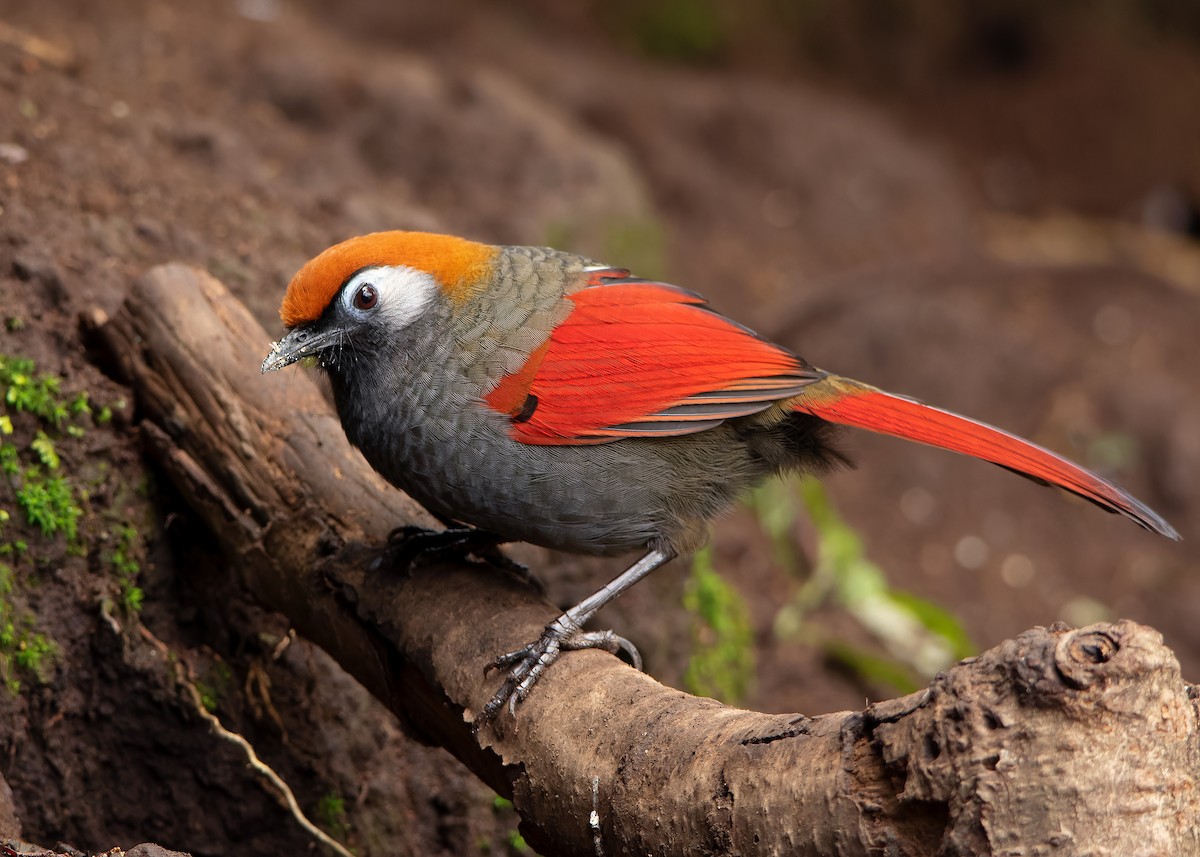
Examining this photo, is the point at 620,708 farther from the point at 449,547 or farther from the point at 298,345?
the point at 298,345

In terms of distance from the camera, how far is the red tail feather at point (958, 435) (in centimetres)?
302

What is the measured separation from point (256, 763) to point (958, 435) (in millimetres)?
2240

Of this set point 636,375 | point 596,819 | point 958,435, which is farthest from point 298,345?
point 958,435

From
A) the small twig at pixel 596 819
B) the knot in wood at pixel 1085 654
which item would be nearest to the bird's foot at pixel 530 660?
the small twig at pixel 596 819

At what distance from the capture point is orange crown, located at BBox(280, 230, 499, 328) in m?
3.32

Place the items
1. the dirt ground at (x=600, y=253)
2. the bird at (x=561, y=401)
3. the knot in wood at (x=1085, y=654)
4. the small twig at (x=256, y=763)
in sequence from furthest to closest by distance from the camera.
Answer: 1. the dirt ground at (x=600, y=253)
2. the small twig at (x=256, y=763)
3. the bird at (x=561, y=401)
4. the knot in wood at (x=1085, y=654)

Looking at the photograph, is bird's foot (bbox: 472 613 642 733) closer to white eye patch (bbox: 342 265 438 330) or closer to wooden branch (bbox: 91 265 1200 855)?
wooden branch (bbox: 91 265 1200 855)

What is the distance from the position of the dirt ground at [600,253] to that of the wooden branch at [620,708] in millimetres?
359

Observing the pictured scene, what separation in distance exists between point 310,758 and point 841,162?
6.83 metres

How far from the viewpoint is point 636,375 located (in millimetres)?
3465

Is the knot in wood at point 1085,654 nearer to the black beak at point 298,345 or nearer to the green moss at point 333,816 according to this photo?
the black beak at point 298,345

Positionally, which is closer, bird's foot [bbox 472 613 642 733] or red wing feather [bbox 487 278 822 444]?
bird's foot [bbox 472 613 642 733]

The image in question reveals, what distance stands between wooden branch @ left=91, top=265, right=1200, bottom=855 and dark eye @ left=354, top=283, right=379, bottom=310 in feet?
1.82

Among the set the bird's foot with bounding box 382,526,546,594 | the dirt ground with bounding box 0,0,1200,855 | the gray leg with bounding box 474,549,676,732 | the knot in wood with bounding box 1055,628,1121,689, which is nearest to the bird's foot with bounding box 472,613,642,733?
the gray leg with bounding box 474,549,676,732
